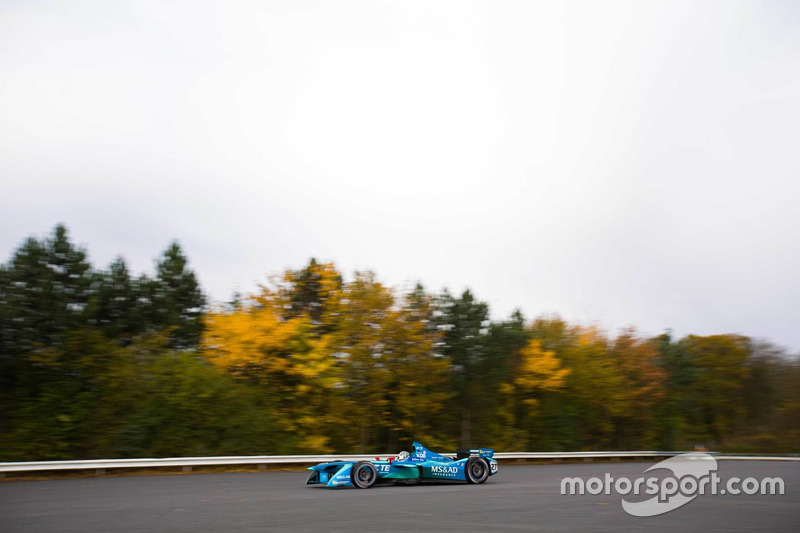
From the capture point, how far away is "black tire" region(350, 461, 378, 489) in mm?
16250

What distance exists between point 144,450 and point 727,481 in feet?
66.0

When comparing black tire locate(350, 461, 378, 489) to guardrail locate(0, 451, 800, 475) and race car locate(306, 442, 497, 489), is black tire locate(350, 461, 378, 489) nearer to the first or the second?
race car locate(306, 442, 497, 489)

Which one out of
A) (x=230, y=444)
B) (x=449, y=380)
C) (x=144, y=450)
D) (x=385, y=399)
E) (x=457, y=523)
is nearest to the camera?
(x=457, y=523)

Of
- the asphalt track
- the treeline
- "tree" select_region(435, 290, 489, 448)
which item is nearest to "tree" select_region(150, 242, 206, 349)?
the treeline

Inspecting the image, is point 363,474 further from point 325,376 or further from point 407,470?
point 325,376

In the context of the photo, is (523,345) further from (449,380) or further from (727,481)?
(727,481)

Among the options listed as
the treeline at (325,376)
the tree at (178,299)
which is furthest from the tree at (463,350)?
the tree at (178,299)

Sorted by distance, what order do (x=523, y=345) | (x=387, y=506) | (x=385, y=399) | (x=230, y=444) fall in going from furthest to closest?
(x=523, y=345) < (x=385, y=399) < (x=230, y=444) < (x=387, y=506)

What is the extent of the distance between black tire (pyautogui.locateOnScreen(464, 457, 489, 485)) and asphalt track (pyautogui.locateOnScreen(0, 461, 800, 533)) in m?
1.04

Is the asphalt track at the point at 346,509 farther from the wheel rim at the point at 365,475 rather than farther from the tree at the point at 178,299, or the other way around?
the tree at the point at 178,299

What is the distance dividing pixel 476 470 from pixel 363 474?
3476 millimetres

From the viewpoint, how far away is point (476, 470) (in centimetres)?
1823

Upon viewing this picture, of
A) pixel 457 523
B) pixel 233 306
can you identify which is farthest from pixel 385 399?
pixel 457 523

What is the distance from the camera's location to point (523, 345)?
146 ft
